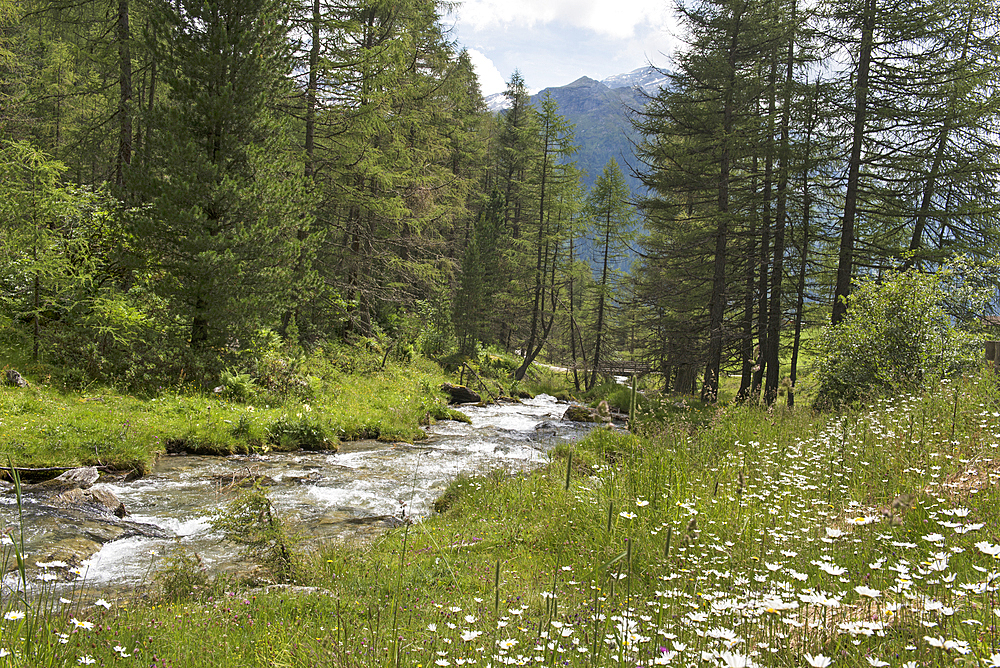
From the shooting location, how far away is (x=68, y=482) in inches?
290

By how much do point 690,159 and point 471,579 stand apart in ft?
56.0

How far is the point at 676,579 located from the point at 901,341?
28.1 feet

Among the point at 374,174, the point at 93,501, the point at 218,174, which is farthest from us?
the point at 374,174

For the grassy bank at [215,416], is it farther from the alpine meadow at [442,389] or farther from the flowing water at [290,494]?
the flowing water at [290,494]

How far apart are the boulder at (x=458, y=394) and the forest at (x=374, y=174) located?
10.1 feet

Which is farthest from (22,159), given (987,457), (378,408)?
(987,457)

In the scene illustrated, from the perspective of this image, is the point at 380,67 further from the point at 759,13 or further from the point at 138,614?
the point at 138,614

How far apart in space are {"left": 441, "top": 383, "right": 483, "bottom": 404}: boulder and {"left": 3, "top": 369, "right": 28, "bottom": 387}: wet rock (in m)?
12.2

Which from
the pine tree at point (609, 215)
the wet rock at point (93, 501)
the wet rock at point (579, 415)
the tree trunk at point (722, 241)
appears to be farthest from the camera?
the pine tree at point (609, 215)

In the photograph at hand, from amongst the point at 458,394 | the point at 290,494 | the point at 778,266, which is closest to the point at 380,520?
the point at 290,494

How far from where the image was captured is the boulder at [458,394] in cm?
2001

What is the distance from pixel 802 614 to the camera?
2.62 metres

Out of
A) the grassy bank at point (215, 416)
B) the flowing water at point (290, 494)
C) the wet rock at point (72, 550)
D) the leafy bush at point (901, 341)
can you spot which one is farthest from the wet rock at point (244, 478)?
the leafy bush at point (901, 341)

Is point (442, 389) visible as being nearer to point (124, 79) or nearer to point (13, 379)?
point (13, 379)
